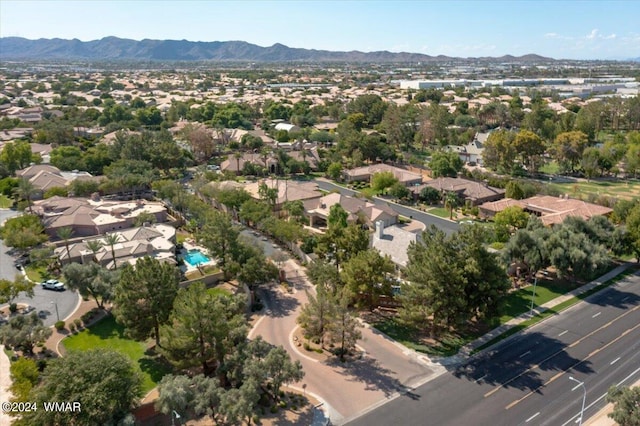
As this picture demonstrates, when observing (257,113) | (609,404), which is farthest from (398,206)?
(257,113)

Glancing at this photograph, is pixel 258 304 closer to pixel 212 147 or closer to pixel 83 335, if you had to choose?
pixel 83 335

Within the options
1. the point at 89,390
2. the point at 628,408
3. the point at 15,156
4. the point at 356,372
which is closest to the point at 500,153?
the point at 356,372

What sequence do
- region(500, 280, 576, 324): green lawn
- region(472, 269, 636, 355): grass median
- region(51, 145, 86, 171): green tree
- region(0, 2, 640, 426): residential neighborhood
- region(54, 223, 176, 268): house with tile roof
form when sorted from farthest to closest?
region(51, 145, 86, 171): green tree → region(54, 223, 176, 268): house with tile roof → region(500, 280, 576, 324): green lawn → region(472, 269, 636, 355): grass median → region(0, 2, 640, 426): residential neighborhood

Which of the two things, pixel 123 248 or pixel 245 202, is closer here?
pixel 123 248

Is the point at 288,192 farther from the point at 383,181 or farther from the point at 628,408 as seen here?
the point at 628,408

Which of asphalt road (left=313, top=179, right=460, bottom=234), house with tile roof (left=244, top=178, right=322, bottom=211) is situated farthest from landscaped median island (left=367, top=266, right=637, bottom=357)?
house with tile roof (left=244, top=178, right=322, bottom=211)

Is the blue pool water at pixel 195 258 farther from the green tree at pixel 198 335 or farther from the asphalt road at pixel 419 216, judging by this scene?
the asphalt road at pixel 419 216

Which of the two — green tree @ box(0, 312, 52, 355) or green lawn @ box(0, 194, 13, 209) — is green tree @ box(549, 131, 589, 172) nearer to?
green tree @ box(0, 312, 52, 355)
